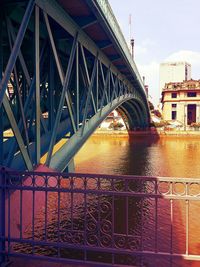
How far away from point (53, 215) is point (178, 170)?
42.6ft

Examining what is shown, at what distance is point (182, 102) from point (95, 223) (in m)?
60.9

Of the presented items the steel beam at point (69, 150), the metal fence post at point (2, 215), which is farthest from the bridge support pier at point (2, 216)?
the steel beam at point (69, 150)

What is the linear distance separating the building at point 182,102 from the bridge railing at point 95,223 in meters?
54.8

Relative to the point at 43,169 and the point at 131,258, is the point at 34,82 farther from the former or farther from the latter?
the point at 131,258

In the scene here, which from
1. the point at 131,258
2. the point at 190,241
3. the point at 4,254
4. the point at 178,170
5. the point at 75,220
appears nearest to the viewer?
the point at 4,254

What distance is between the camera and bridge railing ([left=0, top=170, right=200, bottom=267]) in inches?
198

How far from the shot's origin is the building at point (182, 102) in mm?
67562

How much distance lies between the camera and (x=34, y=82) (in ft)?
20.2

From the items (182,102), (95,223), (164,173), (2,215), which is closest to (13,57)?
(2,215)

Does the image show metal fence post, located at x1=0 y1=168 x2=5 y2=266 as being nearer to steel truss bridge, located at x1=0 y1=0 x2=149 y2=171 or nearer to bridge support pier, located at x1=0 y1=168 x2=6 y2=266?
bridge support pier, located at x1=0 y1=168 x2=6 y2=266

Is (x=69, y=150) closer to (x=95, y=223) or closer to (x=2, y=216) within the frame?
(x=2, y=216)

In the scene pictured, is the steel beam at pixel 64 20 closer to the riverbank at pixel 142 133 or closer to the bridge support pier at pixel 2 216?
the bridge support pier at pixel 2 216

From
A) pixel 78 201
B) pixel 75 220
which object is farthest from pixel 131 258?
pixel 78 201

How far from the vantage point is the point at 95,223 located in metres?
11.8
